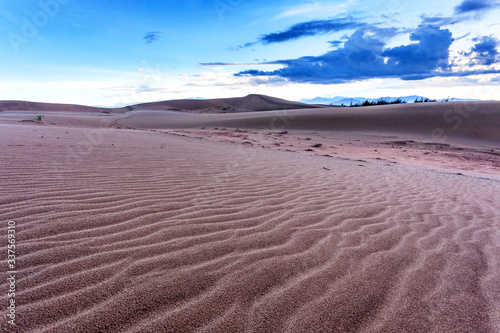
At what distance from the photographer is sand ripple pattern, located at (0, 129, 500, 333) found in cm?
178

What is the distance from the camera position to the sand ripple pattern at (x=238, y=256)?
178 centimetres

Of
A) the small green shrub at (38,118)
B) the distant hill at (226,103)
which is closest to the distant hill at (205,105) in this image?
the distant hill at (226,103)

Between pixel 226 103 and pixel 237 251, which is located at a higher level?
pixel 226 103

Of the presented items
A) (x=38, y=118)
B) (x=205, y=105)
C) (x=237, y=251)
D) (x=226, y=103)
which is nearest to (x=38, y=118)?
(x=38, y=118)

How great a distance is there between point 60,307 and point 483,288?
2864mm

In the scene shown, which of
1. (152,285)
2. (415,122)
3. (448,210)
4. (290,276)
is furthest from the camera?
(415,122)

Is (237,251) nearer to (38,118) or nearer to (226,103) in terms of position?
(38,118)

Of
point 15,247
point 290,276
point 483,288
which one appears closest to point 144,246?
point 15,247

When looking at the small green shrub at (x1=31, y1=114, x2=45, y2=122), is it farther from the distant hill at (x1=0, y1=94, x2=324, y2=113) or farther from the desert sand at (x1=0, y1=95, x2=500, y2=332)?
the distant hill at (x1=0, y1=94, x2=324, y2=113)

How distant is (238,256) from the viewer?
7.95 ft

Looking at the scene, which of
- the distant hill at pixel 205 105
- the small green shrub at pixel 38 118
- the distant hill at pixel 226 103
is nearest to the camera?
the small green shrub at pixel 38 118

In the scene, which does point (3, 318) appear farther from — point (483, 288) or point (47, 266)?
point (483, 288)

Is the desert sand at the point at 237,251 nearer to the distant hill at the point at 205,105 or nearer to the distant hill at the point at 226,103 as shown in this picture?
the distant hill at the point at 205,105

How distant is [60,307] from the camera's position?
5.65ft
